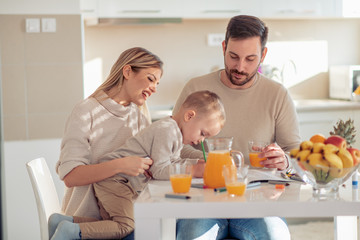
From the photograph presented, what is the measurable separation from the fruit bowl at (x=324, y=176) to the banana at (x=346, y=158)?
0.01 m

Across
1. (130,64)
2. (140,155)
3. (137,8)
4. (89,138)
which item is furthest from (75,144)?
(137,8)

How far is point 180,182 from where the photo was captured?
1.46m

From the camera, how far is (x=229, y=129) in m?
2.20

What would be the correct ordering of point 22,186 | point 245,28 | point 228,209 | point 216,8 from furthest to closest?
point 216,8
point 22,186
point 245,28
point 228,209

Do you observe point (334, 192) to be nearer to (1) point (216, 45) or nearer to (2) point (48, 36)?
(2) point (48, 36)

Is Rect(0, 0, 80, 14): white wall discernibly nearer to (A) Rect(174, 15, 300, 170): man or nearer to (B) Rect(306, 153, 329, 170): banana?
(A) Rect(174, 15, 300, 170): man

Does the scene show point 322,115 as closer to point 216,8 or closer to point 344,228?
point 216,8

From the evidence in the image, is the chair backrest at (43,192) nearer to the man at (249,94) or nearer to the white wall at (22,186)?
the man at (249,94)

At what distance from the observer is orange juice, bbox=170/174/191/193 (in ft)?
4.80

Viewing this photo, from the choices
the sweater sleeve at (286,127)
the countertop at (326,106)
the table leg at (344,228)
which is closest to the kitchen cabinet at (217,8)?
the countertop at (326,106)

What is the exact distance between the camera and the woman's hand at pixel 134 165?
1652 millimetres

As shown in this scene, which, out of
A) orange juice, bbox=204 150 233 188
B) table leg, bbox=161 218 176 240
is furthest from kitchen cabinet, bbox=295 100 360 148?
orange juice, bbox=204 150 233 188

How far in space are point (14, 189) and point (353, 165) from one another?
2.53 m

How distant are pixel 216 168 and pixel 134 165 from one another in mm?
273
